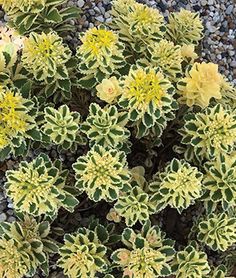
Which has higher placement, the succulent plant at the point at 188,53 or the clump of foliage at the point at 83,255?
the succulent plant at the point at 188,53

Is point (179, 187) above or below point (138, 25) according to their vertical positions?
below

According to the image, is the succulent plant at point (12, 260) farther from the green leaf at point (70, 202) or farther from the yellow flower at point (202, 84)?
the yellow flower at point (202, 84)

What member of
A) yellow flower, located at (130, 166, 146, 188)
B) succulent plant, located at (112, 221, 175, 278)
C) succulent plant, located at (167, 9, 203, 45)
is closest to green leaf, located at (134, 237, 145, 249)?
succulent plant, located at (112, 221, 175, 278)

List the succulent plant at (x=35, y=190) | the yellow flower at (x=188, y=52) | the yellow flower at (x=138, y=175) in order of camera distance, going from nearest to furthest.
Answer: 1. the succulent plant at (x=35, y=190)
2. the yellow flower at (x=138, y=175)
3. the yellow flower at (x=188, y=52)

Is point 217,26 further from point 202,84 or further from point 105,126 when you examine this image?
point 105,126

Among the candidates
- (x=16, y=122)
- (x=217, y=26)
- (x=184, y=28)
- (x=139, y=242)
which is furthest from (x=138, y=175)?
(x=217, y=26)

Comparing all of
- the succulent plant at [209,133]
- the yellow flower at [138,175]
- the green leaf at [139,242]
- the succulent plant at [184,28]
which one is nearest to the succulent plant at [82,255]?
the green leaf at [139,242]

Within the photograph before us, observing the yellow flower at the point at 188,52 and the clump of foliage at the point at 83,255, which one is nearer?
the clump of foliage at the point at 83,255

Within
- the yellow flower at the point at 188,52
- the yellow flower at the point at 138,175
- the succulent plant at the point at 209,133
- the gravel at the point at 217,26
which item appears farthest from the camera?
the gravel at the point at 217,26
